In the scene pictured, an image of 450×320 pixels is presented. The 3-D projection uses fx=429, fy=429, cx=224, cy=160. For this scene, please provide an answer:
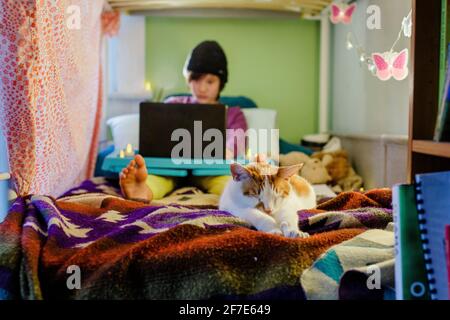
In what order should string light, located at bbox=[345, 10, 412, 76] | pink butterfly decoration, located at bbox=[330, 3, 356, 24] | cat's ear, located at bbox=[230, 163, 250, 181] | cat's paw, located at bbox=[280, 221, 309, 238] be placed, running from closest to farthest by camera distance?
cat's paw, located at bbox=[280, 221, 309, 238], cat's ear, located at bbox=[230, 163, 250, 181], string light, located at bbox=[345, 10, 412, 76], pink butterfly decoration, located at bbox=[330, 3, 356, 24]

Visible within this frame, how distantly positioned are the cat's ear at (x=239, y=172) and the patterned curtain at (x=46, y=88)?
1.64 ft

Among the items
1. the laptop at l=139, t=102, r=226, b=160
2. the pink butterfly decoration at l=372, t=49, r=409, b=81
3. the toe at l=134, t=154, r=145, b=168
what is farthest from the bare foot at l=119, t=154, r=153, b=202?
the pink butterfly decoration at l=372, t=49, r=409, b=81

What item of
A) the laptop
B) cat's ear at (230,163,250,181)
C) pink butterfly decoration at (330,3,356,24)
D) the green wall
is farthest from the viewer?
the green wall

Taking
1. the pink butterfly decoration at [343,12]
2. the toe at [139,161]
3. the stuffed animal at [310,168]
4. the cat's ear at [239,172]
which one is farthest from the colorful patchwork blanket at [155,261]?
the pink butterfly decoration at [343,12]

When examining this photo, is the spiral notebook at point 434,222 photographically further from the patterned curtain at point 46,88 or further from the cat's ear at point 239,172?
the patterned curtain at point 46,88

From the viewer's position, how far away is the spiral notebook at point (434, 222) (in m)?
0.59

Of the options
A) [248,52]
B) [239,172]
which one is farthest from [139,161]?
[248,52]

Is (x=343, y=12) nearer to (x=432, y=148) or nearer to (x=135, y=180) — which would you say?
(x=135, y=180)

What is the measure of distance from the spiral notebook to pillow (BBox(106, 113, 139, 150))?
5.09 feet

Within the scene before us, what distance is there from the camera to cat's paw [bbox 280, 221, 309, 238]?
790 millimetres

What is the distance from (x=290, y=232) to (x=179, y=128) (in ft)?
2.45

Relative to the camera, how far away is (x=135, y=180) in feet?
4.27

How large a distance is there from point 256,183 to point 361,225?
23cm

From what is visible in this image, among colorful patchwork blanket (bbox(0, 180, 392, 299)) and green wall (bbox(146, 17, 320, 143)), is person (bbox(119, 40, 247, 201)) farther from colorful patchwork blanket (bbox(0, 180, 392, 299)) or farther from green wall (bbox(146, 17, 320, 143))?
colorful patchwork blanket (bbox(0, 180, 392, 299))
